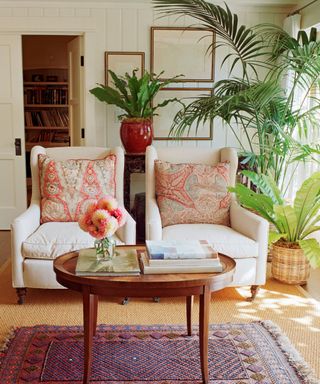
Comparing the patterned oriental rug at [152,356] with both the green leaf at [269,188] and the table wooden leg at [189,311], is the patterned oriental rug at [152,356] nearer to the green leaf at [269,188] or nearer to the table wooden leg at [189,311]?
the table wooden leg at [189,311]

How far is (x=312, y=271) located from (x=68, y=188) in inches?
81.7

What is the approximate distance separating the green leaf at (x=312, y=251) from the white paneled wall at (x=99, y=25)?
2.03 m

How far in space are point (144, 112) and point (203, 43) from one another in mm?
1012

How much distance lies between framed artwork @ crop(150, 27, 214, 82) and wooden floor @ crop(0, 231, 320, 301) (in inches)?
86.4

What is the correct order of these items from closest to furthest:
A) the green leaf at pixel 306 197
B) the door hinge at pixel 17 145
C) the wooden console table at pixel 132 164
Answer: the green leaf at pixel 306 197, the wooden console table at pixel 132 164, the door hinge at pixel 17 145

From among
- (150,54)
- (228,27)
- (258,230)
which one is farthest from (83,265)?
(150,54)

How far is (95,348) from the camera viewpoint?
2.71 meters

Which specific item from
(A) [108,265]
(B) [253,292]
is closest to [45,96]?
(B) [253,292]

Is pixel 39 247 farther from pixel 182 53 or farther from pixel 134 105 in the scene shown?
pixel 182 53

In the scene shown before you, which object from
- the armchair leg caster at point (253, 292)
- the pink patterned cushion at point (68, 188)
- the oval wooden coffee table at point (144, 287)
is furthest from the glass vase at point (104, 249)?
the armchair leg caster at point (253, 292)

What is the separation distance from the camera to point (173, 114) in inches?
205

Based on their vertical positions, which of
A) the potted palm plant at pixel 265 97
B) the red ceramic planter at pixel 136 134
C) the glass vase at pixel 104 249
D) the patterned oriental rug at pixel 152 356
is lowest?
the patterned oriental rug at pixel 152 356

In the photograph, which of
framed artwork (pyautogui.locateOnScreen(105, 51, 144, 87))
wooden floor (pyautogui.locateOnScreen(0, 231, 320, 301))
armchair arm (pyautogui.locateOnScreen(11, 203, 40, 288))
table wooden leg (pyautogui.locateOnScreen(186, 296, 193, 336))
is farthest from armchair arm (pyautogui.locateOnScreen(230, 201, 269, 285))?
framed artwork (pyautogui.locateOnScreen(105, 51, 144, 87))

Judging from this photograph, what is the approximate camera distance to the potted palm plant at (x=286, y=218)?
3.63 m
